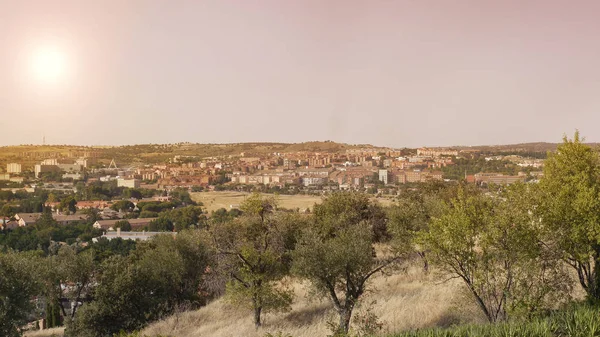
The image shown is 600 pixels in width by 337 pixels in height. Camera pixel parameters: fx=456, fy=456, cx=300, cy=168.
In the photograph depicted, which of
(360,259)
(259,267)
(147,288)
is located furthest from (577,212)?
(147,288)

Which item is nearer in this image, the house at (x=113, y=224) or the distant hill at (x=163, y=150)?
the house at (x=113, y=224)

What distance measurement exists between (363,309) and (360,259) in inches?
110

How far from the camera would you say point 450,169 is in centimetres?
6350

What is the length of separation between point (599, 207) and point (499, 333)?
14.5 feet

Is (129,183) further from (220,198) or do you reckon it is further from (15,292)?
(15,292)

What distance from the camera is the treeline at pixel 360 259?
9492 millimetres

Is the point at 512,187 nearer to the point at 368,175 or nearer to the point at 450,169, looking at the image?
the point at 450,169

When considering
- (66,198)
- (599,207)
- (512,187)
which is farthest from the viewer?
(66,198)

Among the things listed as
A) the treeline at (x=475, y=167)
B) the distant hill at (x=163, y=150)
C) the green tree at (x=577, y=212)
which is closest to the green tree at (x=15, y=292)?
Answer: the green tree at (x=577, y=212)

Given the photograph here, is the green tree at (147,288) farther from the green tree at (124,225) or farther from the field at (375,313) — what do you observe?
the green tree at (124,225)

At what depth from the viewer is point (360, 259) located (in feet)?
37.9

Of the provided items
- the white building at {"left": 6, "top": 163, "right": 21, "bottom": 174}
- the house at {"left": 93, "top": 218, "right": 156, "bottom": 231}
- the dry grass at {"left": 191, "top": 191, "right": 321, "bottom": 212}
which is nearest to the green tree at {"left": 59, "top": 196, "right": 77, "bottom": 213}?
the house at {"left": 93, "top": 218, "right": 156, "bottom": 231}

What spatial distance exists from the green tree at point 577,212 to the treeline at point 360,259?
0.09 feet

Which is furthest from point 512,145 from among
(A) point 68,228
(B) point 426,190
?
(A) point 68,228
